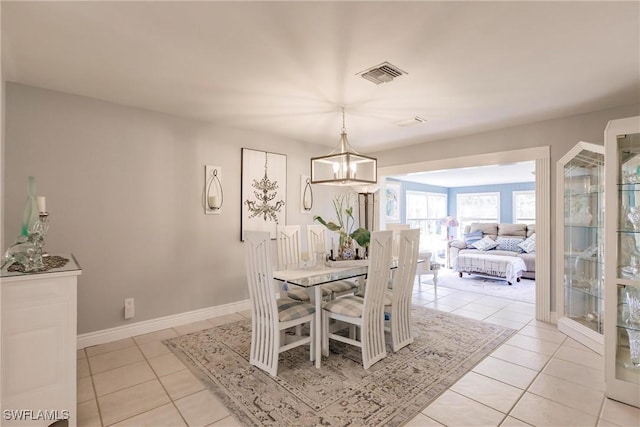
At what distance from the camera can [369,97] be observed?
301 cm

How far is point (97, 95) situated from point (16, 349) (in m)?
2.34

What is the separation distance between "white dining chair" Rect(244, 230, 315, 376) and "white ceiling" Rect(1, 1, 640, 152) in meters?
1.35

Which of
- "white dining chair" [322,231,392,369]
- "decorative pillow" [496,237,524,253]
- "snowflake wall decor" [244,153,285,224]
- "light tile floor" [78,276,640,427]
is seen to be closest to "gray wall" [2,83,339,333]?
"snowflake wall decor" [244,153,285,224]

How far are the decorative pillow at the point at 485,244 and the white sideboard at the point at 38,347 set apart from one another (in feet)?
24.1

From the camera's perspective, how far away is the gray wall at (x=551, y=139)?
334cm

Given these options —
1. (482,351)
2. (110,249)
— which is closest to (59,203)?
(110,249)

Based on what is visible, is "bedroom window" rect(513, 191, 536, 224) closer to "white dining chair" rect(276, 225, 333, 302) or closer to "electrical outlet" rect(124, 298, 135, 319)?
"white dining chair" rect(276, 225, 333, 302)

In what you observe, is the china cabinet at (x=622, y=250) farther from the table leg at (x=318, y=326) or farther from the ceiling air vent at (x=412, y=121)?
the table leg at (x=318, y=326)

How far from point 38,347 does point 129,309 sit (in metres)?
1.62

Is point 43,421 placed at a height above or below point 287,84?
below

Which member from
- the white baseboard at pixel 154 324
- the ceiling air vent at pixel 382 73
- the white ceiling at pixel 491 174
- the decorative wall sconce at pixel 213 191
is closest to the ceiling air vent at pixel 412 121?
the ceiling air vent at pixel 382 73

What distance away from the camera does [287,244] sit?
362cm

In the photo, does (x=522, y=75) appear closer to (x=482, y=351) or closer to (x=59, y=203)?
(x=482, y=351)

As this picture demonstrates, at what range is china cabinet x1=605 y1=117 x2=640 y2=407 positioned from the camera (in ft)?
7.15
